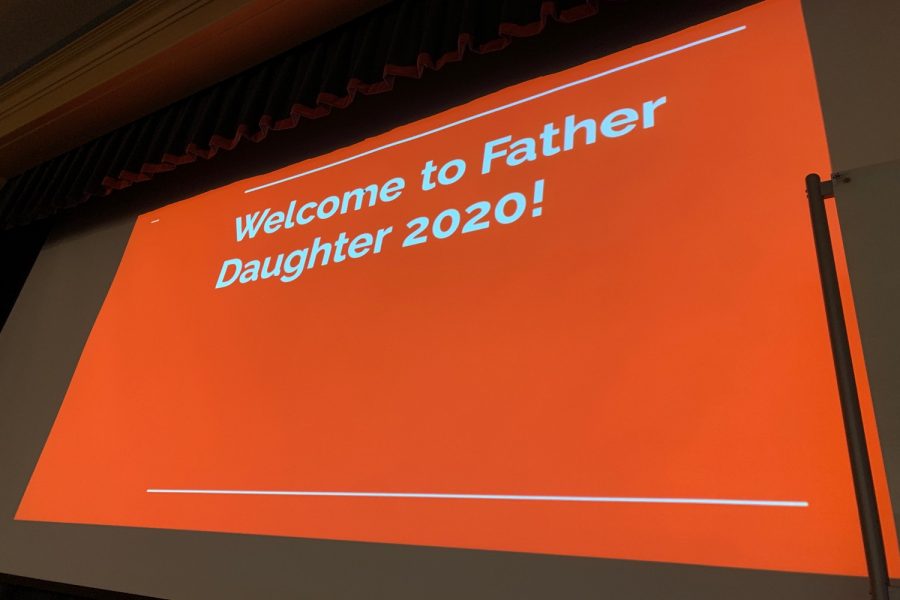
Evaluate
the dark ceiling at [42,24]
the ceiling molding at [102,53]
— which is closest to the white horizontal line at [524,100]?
the ceiling molding at [102,53]

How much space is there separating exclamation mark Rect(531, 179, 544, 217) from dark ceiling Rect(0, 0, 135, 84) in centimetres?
176

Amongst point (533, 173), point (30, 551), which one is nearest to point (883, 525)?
point (533, 173)

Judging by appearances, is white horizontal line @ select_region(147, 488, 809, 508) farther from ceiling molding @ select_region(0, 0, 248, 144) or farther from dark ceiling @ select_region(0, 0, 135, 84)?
dark ceiling @ select_region(0, 0, 135, 84)

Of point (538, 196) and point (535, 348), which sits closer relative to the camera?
point (535, 348)

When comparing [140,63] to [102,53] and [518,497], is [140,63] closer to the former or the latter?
[102,53]

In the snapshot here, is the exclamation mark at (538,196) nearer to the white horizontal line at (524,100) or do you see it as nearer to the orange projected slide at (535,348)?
the orange projected slide at (535,348)

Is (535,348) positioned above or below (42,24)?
below

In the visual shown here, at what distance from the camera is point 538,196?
141cm

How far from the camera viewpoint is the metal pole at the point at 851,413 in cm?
73

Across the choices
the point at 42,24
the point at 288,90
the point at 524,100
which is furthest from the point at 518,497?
the point at 42,24

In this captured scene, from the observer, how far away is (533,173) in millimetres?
1446

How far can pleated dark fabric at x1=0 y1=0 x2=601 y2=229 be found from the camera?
5.25 feet

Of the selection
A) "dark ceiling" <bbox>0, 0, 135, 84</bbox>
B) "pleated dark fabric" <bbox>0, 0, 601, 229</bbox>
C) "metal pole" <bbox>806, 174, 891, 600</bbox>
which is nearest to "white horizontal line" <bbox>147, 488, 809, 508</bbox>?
"metal pole" <bbox>806, 174, 891, 600</bbox>

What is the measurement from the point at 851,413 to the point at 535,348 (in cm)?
57
